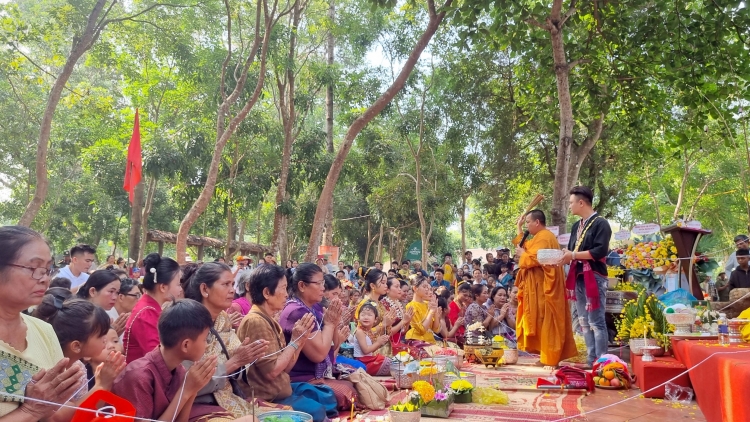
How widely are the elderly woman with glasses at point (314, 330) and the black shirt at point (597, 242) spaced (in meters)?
3.01

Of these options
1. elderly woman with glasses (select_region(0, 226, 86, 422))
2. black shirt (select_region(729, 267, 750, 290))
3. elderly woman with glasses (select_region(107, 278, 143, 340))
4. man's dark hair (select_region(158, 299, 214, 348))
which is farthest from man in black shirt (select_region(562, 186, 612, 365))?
elderly woman with glasses (select_region(0, 226, 86, 422))

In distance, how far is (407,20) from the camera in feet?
61.3

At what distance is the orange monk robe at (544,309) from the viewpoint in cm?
729

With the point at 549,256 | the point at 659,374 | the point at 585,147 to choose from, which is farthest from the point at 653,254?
the point at 585,147

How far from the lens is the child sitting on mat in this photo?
6.87m

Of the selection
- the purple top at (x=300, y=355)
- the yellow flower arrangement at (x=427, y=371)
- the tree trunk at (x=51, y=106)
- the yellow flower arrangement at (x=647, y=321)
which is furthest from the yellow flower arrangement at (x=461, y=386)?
the tree trunk at (x=51, y=106)

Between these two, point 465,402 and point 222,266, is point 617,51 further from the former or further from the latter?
point 222,266

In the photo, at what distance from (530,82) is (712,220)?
1766 centimetres

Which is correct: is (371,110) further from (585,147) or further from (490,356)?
(585,147)

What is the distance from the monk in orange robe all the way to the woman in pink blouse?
4172 millimetres

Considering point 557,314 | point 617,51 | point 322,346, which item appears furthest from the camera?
point 617,51

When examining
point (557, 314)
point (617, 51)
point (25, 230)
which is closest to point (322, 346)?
point (25, 230)

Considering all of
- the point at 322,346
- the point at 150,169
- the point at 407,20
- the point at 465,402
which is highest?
the point at 407,20

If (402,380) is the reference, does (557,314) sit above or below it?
above
